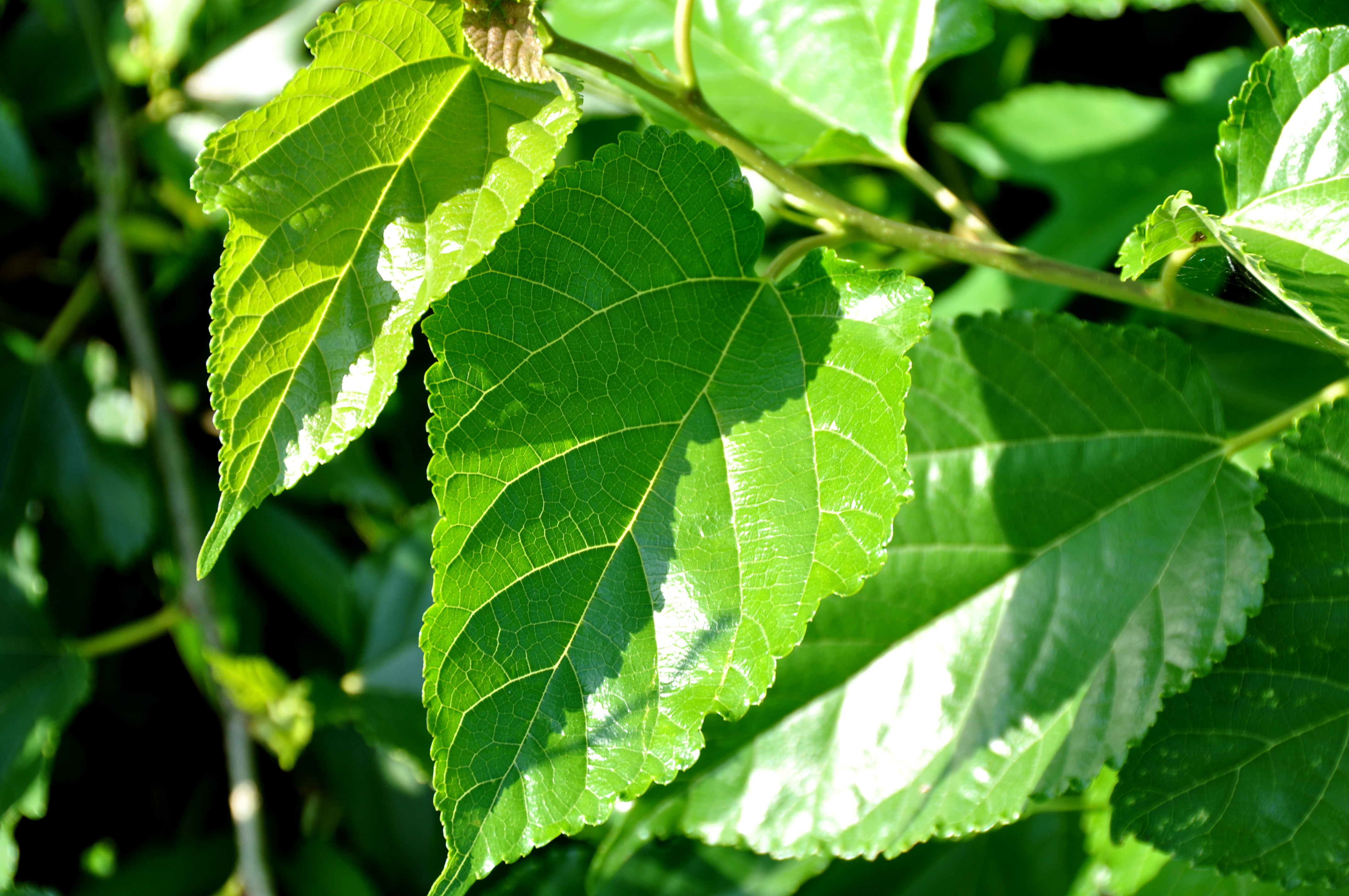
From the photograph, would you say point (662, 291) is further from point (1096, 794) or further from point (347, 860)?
point (347, 860)

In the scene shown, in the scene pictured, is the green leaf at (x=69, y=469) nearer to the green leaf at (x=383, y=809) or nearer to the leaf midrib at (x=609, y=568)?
the green leaf at (x=383, y=809)

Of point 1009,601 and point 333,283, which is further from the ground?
point 333,283

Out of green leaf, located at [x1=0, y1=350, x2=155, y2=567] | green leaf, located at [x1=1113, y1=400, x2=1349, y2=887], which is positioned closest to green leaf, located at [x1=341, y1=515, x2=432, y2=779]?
green leaf, located at [x1=0, y1=350, x2=155, y2=567]

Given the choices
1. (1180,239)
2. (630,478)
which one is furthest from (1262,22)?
(630,478)

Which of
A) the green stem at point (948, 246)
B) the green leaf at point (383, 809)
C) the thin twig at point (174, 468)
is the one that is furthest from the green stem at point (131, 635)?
the green stem at point (948, 246)

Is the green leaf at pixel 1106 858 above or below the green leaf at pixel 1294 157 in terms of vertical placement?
below

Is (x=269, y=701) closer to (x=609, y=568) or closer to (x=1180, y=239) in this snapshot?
(x=609, y=568)
